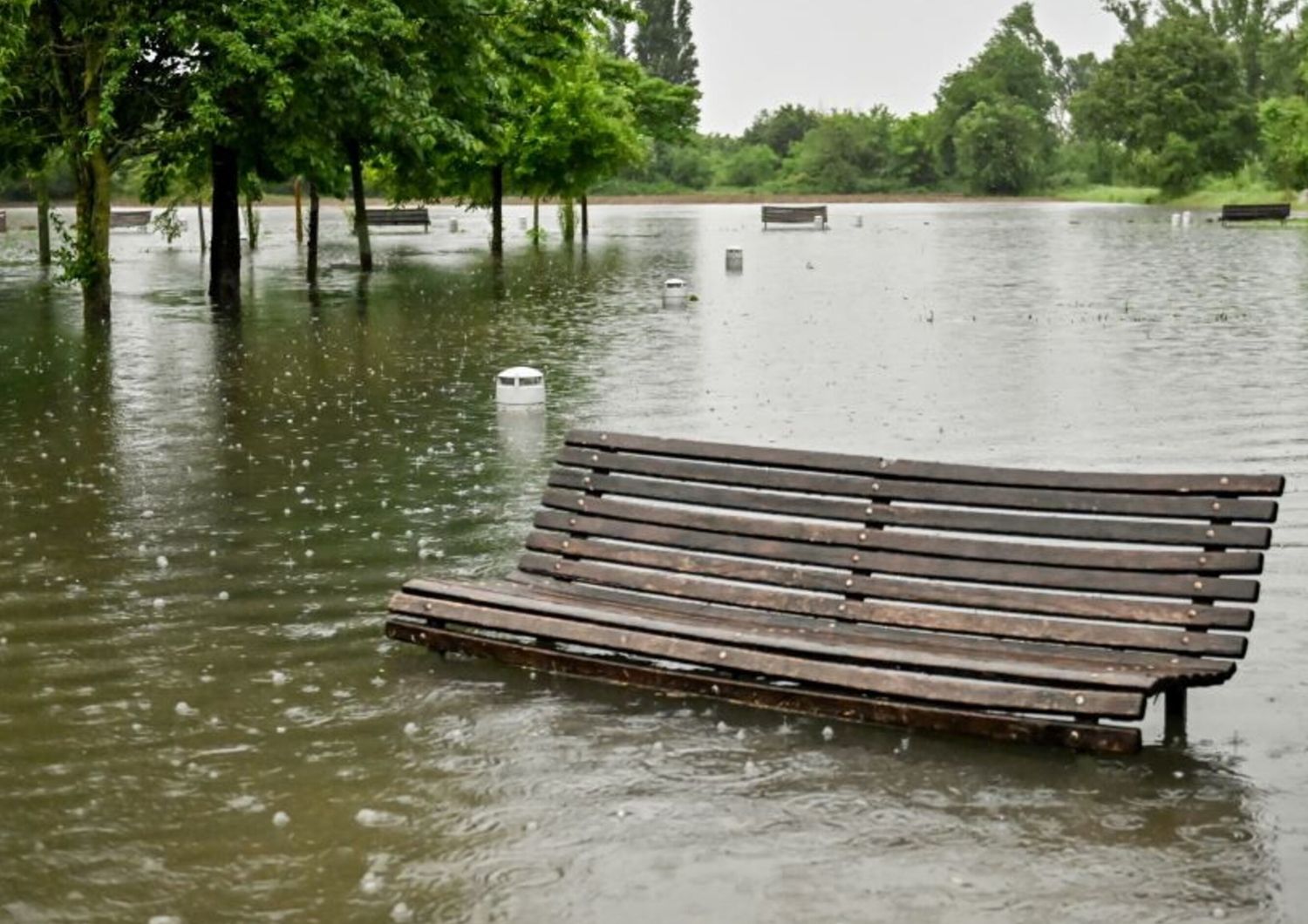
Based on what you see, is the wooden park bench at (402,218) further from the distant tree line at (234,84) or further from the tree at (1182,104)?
the tree at (1182,104)

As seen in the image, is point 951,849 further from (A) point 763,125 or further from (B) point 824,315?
(A) point 763,125

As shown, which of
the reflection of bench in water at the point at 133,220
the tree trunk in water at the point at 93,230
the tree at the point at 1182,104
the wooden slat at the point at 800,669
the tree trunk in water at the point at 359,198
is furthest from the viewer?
the tree at the point at 1182,104

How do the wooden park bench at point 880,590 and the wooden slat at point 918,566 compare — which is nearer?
the wooden park bench at point 880,590

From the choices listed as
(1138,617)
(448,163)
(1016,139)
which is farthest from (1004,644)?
(1016,139)

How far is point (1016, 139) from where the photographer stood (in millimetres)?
135875

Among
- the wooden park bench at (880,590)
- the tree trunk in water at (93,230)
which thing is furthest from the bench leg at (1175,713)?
the tree trunk in water at (93,230)

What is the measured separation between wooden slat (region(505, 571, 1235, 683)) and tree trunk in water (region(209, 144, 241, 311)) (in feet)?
67.5

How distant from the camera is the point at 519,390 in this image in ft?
55.2

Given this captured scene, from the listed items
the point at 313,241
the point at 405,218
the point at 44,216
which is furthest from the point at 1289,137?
the point at 44,216

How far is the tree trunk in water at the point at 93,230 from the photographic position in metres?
24.9

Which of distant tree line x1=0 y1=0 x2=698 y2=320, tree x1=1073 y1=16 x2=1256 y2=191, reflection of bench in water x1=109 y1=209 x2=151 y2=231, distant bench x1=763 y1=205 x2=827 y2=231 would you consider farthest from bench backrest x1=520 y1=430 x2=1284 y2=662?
tree x1=1073 y1=16 x2=1256 y2=191

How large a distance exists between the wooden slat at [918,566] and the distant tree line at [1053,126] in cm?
8164

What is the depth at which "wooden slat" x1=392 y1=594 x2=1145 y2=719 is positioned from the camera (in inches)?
271

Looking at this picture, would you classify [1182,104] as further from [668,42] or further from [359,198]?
[359,198]
